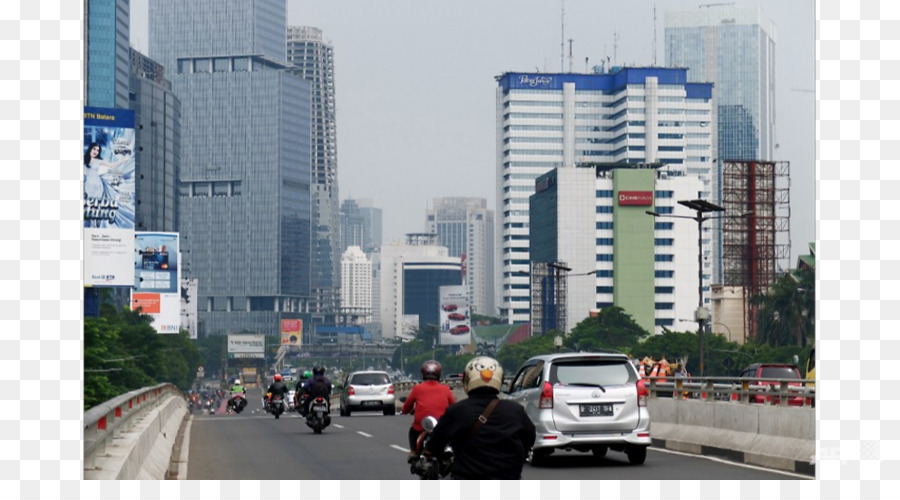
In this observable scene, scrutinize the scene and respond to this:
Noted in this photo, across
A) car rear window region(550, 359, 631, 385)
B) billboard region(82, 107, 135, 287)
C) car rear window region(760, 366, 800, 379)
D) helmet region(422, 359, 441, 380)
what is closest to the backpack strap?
helmet region(422, 359, 441, 380)

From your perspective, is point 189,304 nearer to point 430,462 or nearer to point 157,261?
point 157,261

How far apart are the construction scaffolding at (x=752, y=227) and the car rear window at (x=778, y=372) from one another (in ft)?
419

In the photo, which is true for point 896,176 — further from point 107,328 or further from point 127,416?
point 107,328

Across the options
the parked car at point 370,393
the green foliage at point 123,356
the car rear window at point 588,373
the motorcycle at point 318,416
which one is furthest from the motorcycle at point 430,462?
the green foliage at point 123,356

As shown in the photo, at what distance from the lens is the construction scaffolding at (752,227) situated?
17300 centimetres

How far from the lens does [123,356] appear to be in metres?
117

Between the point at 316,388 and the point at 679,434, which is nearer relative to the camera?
the point at 679,434

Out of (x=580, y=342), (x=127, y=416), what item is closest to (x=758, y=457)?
(x=127, y=416)

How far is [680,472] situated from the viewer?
74.6 ft

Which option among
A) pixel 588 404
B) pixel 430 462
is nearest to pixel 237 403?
pixel 588 404

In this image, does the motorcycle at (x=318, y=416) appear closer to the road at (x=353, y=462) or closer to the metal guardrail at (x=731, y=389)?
the road at (x=353, y=462)

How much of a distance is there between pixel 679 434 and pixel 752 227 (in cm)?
14893

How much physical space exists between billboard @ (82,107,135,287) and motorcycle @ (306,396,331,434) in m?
34.6

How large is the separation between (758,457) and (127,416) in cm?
1069
